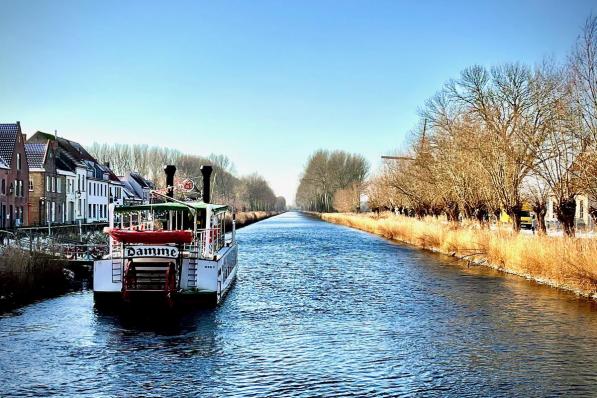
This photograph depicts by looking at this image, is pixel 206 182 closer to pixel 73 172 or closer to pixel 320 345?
pixel 320 345

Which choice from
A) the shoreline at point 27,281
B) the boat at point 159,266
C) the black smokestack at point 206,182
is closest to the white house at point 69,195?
the black smokestack at point 206,182

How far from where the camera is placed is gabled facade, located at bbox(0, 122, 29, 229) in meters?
53.5

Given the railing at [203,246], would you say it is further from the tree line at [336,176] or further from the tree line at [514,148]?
the tree line at [336,176]

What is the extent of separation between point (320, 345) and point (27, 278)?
39.1 feet

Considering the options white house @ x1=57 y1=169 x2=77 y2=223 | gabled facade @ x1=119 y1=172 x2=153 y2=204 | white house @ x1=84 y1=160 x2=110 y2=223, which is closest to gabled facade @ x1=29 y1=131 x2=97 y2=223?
white house @ x1=57 y1=169 x2=77 y2=223

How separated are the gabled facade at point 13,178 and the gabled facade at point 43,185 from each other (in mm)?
2626

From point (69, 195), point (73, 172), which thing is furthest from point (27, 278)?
point (73, 172)

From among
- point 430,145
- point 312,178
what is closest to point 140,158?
point 312,178

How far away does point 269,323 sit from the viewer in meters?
18.1

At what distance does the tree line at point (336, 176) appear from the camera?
129 meters

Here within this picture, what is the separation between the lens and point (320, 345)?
15.3 meters

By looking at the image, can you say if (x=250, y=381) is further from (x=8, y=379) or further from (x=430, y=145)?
(x=430, y=145)

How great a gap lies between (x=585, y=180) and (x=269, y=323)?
1267 cm

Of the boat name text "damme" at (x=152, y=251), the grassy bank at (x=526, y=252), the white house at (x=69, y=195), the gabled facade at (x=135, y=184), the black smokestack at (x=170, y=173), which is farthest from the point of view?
the gabled facade at (x=135, y=184)
